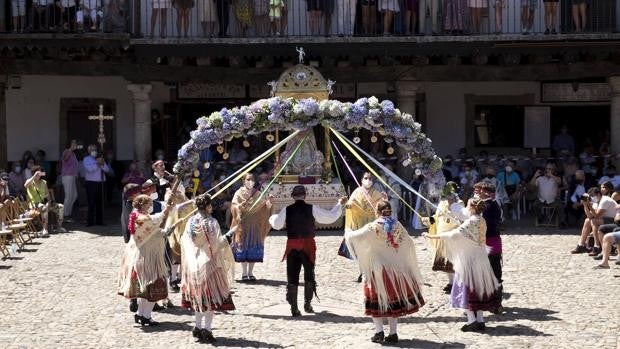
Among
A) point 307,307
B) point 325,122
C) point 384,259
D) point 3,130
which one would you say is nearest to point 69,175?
point 3,130

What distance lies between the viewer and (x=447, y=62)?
74.4ft

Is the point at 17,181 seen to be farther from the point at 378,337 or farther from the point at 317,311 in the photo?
the point at 378,337

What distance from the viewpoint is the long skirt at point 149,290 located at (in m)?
12.1

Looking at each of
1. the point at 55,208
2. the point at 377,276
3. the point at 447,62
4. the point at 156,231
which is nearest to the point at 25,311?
the point at 156,231

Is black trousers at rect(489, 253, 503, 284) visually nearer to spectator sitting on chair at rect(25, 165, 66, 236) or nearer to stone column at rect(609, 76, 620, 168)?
spectator sitting on chair at rect(25, 165, 66, 236)

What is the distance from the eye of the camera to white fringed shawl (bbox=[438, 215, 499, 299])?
1184 centimetres

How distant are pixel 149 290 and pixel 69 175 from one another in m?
10.4

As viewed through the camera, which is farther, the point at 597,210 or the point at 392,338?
the point at 597,210

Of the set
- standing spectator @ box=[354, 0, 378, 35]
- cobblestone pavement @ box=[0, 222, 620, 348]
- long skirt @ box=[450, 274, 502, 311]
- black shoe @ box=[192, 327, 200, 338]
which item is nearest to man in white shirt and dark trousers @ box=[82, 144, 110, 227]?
cobblestone pavement @ box=[0, 222, 620, 348]

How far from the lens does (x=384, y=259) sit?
11.5 meters

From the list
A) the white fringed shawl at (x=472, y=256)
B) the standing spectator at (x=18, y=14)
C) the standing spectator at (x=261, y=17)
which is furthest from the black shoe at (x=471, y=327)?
the standing spectator at (x=18, y=14)

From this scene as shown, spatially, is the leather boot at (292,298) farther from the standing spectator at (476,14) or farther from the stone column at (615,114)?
the stone column at (615,114)

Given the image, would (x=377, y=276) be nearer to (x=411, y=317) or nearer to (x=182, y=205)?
(x=411, y=317)

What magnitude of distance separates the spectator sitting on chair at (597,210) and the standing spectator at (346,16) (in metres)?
A: 6.30
